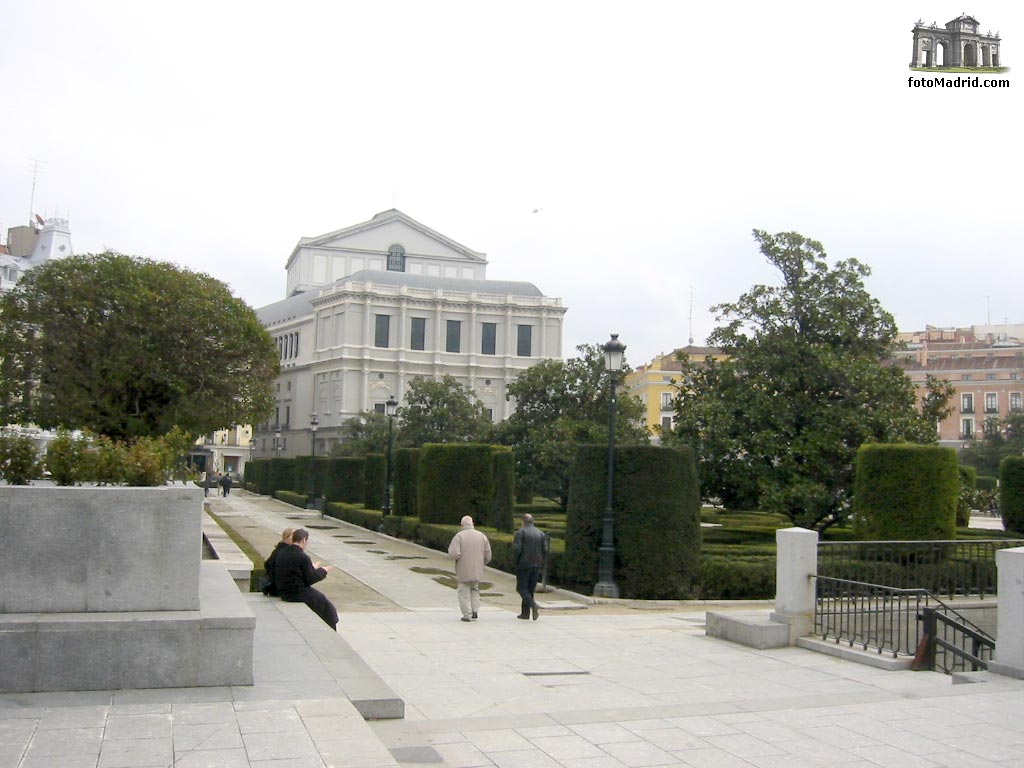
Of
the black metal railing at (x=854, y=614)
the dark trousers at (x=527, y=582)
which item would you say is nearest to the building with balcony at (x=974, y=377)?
the black metal railing at (x=854, y=614)

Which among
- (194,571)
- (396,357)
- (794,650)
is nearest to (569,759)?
(194,571)

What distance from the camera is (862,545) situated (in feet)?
46.4

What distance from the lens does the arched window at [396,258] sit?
98.9 meters

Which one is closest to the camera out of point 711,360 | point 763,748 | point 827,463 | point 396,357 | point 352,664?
point 763,748

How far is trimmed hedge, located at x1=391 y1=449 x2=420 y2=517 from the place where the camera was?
31.7m

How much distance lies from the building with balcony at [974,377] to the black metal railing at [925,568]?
196 feet

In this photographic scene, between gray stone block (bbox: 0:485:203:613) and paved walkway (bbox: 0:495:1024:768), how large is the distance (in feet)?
2.37

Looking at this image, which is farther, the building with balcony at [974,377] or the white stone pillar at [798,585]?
the building with balcony at [974,377]

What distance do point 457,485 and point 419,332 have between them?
58557 millimetres

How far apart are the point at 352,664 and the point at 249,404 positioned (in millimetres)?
25312

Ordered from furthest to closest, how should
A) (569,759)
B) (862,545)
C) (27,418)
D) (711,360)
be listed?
1. (27,418)
2. (711,360)
3. (862,545)
4. (569,759)

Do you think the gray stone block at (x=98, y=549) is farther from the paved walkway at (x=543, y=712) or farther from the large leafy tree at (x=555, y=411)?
the large leafy tree at (x=555, y=411)

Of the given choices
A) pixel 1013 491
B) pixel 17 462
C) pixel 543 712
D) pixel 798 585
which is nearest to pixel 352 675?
pixel 543 712

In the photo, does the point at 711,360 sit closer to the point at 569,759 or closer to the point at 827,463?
the point at 827,463
